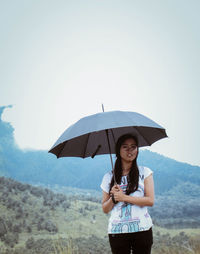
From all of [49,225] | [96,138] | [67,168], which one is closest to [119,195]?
[96,138]

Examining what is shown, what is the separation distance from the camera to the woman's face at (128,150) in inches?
92.6

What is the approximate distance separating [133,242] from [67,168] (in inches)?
1036

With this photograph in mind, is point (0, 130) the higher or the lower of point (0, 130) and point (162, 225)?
the higher

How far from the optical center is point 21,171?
94.2ft

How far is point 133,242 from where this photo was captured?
2.15 metres

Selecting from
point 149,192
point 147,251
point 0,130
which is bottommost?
point 147,251

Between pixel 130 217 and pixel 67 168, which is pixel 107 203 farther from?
pixel 67 168

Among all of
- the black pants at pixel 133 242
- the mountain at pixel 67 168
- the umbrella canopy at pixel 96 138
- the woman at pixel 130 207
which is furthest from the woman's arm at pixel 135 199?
the mountain at pixel 67 168

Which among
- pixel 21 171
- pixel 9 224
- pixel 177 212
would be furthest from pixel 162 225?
pixel 21 171

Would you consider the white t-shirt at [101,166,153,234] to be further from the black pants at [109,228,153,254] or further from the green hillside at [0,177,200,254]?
the green hillside at [0,177,200,254]

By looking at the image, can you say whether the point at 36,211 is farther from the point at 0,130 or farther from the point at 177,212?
the point at 0,130

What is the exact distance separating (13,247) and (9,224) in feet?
5.12

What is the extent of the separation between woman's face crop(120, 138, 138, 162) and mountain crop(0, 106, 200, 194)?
20.1 metres

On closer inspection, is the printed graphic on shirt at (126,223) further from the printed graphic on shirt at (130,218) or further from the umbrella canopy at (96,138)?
the umbrella canopy at (96,138)
